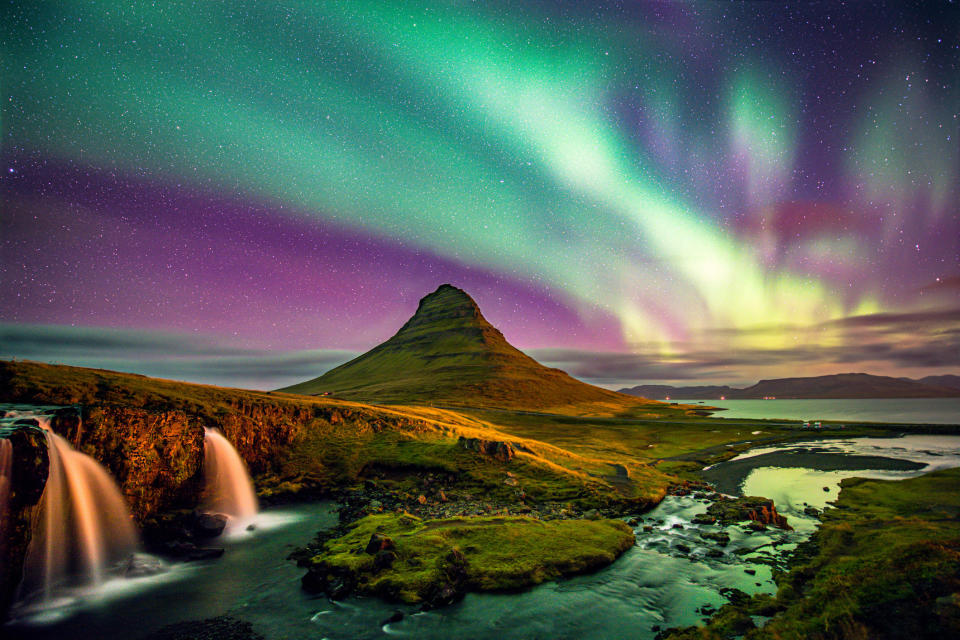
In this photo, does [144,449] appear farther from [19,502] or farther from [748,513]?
[748,513]

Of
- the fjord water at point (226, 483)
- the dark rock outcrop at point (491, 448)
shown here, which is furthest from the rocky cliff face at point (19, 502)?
the dark rock outcrop at point (491, 448)

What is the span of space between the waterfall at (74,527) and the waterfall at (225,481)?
9.24m

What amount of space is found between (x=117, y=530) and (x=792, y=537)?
56540 mm

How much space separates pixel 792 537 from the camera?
115 ft

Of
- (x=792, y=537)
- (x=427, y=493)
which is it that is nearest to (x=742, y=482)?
(x=792, y=537)

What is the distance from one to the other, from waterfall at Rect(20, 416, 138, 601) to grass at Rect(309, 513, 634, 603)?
15885 millimetres

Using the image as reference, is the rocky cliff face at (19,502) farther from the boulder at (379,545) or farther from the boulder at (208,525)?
the boulder at (379,545)

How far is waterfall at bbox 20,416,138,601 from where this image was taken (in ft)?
90.0

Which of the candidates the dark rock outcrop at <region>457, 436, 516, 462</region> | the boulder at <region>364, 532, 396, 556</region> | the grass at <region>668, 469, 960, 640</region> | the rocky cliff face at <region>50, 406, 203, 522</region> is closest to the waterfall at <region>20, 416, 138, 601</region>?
the rocky cliff face at <region>50, 406, 203, 522</region>

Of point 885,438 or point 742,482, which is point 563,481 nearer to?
point 742,482

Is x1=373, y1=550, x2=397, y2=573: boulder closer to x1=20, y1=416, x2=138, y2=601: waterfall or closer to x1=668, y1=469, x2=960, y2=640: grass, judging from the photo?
x1=668, y1=469, x2=960, y2=640: grass

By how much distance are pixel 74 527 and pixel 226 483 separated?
16741 mm

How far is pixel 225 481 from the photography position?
46156 mm

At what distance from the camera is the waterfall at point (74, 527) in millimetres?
27422
